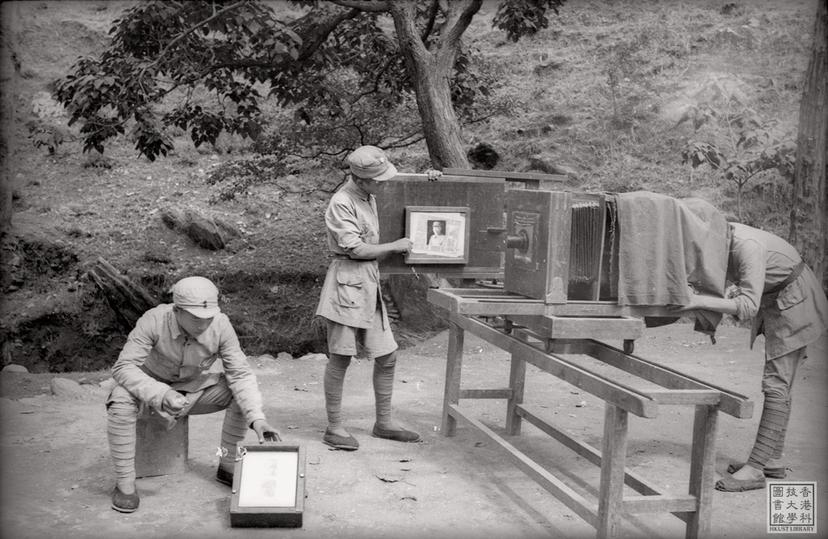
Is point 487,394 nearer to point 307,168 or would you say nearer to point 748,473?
point 748,473

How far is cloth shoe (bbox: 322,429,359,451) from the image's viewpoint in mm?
5145

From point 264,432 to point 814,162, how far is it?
6.95 meters

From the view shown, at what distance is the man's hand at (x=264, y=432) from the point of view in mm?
4168

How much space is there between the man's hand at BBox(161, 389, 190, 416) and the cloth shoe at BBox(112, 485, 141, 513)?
1.53 ft

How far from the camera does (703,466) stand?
12.3 feet

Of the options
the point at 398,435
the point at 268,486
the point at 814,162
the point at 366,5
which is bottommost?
the point at 398,435

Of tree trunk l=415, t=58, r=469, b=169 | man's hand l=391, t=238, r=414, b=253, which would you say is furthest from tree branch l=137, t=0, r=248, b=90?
man's hand l=391, t=238, r=414, b=253

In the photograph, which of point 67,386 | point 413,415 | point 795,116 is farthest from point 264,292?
point 795,116

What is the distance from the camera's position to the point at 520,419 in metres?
5.64

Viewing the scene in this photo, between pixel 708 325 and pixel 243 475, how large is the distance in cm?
248

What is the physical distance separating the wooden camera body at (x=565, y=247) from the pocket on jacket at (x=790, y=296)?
119cm

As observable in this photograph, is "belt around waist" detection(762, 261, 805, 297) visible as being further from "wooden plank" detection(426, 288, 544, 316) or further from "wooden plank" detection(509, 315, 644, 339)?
"wooden plank" detection(426, 288, 544, 316)

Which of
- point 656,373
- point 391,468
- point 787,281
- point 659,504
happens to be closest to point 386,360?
point 391,468

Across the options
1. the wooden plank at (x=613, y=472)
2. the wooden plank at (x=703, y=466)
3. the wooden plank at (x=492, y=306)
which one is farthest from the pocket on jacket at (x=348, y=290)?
the wooden plank at (x=703, y=466)
